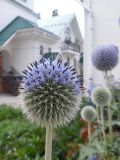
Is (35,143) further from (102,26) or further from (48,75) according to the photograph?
(102,26)

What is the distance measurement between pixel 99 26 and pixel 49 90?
583cm

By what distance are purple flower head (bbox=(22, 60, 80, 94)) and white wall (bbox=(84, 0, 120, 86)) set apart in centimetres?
535

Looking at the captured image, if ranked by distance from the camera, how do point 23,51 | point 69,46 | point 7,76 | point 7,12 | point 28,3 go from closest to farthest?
point 7,76 → point 23,51 → point 7,12 → point 28,3 → point 69,46

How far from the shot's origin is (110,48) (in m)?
2.52

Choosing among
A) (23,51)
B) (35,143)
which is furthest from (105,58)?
(23,51)

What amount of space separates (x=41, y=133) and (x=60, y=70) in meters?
2.52

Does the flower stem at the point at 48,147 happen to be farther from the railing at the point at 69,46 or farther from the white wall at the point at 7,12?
the railing at the point at 69,46

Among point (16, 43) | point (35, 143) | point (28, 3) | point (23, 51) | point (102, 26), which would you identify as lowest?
point (35, 143)

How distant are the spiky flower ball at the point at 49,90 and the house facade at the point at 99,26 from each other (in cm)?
533

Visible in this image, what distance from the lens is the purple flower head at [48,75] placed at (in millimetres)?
1177

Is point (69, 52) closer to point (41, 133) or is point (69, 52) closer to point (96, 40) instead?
point (96, 40)

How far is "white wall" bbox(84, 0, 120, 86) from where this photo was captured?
21.5ft

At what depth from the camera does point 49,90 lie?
3.89ft

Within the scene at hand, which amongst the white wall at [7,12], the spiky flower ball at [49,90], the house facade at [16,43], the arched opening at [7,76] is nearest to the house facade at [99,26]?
the spiky flower ball at [49,90]
